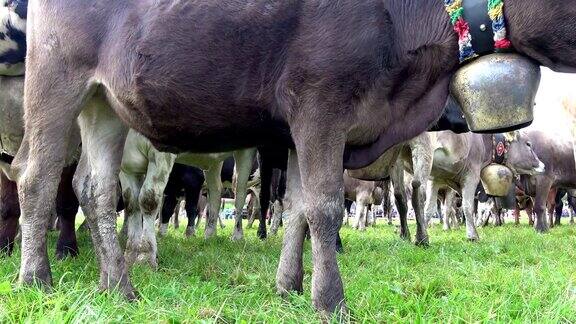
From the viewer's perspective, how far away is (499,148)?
10.8 meters

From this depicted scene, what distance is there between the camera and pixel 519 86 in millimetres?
2629

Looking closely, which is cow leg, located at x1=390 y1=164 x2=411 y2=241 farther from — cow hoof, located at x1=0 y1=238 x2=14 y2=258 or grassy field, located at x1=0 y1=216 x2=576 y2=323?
cow hoof, located at x1=0 y1=238 x2=14 y2=258

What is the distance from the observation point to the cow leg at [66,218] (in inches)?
193

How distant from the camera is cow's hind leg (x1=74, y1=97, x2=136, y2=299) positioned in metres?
3.32

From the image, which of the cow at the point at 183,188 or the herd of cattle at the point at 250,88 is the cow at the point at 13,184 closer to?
the herd of cattle at the point at 250,88

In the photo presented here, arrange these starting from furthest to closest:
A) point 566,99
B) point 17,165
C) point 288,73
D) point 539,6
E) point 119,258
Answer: point 566,99 → point 17,165 → point 119,258 → point 288,73 → point 539,6

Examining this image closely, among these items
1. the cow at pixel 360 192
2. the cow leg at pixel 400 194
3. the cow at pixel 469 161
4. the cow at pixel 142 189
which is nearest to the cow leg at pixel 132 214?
the cow at pixel 142 189

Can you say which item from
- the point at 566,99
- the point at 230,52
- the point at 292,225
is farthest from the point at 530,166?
the point at 230,52

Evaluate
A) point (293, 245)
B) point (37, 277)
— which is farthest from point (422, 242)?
point (37, 277)

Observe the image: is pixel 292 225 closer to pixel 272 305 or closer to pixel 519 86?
pixel 272 305

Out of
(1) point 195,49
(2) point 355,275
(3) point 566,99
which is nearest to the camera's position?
(1) point 195,49

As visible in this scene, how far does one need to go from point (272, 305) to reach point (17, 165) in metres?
1.98

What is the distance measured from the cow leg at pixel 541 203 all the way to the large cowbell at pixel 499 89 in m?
9.63

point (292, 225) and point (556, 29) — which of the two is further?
point (292, 225)
